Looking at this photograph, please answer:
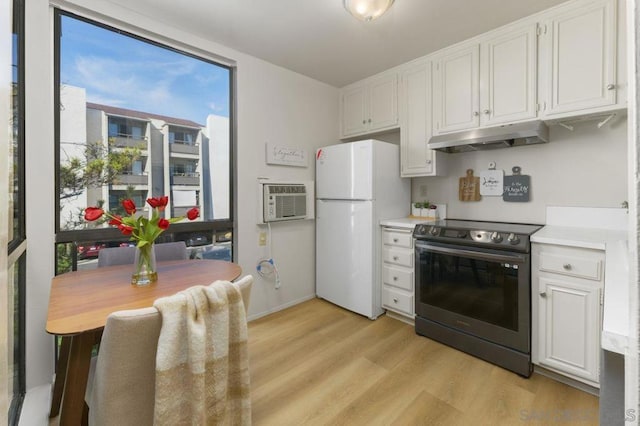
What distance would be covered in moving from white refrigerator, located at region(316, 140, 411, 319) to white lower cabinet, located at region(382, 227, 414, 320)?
0.06 m

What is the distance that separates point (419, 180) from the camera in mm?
3010

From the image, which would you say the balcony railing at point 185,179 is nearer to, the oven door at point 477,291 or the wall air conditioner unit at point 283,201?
the wall air conditioner unit at point 283,201

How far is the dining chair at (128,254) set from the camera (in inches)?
69.6

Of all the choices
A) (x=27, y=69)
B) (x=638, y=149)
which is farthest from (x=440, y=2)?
(x=27, y=69)

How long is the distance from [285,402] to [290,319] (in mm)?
1063

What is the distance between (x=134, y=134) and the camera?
212 centimetres

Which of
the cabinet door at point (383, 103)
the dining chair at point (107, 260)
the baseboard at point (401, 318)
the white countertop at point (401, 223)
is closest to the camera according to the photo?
the dining chair at point (107, 260)

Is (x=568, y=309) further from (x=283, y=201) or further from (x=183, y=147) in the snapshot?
(x=183, y=147)

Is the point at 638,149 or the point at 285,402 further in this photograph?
the point at 285,402

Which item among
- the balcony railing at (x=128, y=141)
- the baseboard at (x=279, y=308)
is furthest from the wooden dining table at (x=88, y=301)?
the baseboard at (x=279, y=308)

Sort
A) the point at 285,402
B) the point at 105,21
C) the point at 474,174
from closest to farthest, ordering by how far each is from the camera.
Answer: the point at 285,402, the point at 105,21, the point at 474,174

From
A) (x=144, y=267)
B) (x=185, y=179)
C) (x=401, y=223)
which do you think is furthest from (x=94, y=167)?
(x=401, y=223)

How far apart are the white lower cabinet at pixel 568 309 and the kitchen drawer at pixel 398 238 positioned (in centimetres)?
88

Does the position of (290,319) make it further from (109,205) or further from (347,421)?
(109,205)
